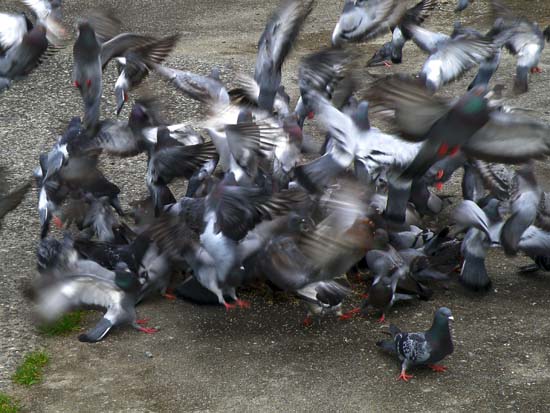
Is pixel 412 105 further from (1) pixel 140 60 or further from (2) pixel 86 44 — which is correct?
(1) pixel 140 60

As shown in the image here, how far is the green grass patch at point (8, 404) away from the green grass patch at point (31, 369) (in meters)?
0.15

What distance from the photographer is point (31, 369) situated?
206 inches

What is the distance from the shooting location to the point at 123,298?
5566 mm

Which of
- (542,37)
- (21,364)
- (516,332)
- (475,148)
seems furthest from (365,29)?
(21,364)

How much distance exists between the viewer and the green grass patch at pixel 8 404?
4898 millimetres

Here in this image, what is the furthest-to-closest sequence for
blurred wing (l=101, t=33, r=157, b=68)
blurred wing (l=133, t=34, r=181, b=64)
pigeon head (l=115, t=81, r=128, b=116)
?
pigeon head (l=115, t=81, r=128, b=116) → blurred wing (l=133, t=34, r=181, b=64) → blurred wing (l=101, t=33, r=157, b=68)

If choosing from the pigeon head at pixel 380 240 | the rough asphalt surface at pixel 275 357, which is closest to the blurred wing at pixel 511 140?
the pigeon head at pixel 380 240

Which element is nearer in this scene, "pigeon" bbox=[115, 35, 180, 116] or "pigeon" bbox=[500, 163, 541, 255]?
"pigeon" bbox=[500, 163, 541, 255]

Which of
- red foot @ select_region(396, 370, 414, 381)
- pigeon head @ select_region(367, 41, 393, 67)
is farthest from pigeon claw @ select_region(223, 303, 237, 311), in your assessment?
pigeon head @ select_region(367, 41, 393, 67)

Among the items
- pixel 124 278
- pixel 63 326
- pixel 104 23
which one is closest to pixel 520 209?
pixel 124 278

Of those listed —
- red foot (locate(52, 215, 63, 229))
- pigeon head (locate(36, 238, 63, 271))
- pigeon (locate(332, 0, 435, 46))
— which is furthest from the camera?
pigeon (locate(332, 0, 435, 46))

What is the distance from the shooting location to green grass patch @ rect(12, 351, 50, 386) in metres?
5.15

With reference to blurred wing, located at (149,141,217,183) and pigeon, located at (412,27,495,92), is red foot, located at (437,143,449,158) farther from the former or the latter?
pigeon, located at (412,27,495,92)

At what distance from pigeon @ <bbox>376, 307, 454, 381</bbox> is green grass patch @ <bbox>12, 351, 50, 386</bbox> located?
75.8 inches
